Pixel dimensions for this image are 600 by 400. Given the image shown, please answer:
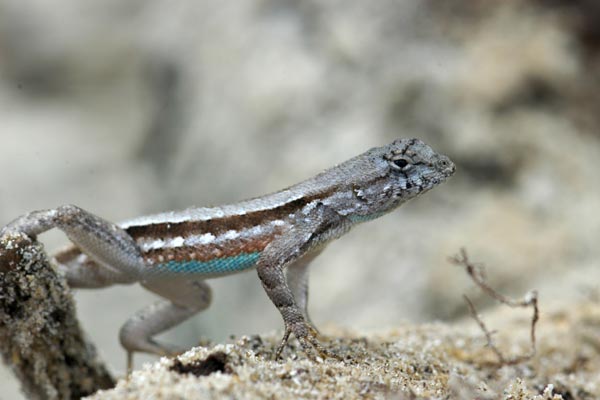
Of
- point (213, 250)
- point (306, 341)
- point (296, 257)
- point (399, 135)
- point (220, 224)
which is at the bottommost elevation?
point (306, 341)

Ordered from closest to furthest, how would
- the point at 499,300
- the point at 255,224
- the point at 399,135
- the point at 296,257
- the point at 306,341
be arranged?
the point at 306,341, the point at 296,257, the point at 255,224, the point at 499,300, the point at 399,135

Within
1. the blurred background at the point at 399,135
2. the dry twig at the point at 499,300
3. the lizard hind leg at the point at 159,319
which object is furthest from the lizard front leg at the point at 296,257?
the blurred background at the point at 399,135

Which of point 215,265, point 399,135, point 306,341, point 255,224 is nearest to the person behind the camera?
point 306,341

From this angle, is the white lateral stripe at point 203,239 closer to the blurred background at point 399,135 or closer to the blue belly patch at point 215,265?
the blue belly patch at point 215,265

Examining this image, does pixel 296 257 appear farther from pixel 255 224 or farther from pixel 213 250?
pixel 213 250

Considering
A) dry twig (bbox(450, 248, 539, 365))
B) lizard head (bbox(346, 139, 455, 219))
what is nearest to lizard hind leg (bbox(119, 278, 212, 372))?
lizard head (bbox(346, 139, 455, 219))

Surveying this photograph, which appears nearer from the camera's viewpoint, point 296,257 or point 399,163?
point 296,257

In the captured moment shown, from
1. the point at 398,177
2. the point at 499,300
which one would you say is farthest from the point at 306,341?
the point at 499,300

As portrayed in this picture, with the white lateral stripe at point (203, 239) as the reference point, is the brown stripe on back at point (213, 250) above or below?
below

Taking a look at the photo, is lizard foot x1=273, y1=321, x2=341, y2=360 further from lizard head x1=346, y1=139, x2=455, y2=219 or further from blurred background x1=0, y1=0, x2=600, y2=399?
blurred background x1=0, y1=0, x2=600, y2=399
